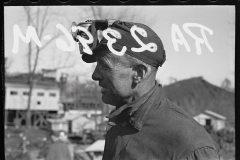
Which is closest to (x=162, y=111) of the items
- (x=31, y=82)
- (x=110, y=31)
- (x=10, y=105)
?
(x=110, y=31)

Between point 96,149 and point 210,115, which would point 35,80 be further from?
point 210,115

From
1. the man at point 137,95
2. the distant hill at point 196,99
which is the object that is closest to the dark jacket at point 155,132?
the man at point 137,95

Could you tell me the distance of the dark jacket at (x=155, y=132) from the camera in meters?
1.05

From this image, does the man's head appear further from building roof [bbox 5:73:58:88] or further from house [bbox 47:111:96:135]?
house [bbox 47:111:96:135]

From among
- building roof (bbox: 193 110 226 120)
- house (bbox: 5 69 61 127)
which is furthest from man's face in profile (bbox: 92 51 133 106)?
building roof (bbox: 193 110 226 120)

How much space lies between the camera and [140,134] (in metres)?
1.17

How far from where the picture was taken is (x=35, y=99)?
487cm

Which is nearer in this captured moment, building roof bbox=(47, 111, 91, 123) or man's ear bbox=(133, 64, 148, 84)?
man's ear bbox=(133, 64, 148, 84)

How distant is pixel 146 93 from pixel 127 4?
1.45 m

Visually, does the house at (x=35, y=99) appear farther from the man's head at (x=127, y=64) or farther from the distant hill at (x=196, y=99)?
the man's head at (x=127, y=64)

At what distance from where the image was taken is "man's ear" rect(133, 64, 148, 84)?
116 cm
